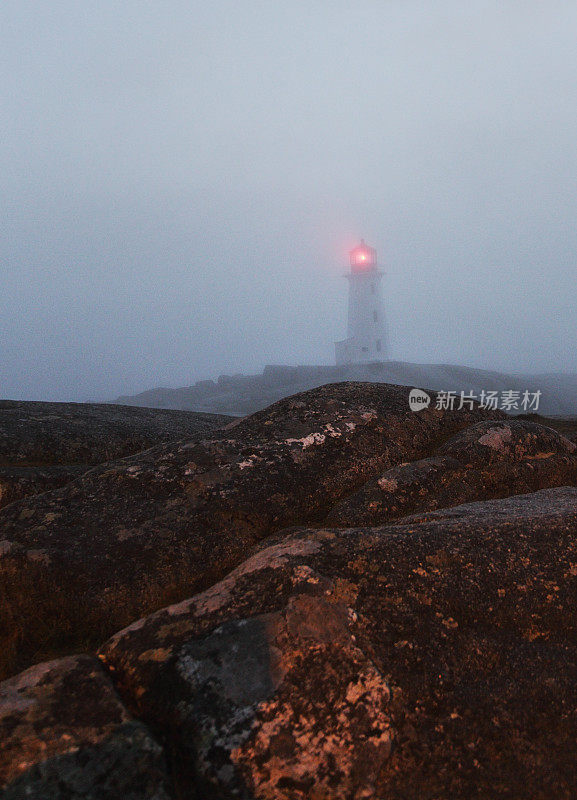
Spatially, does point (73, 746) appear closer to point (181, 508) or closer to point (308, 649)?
point (308, 649)

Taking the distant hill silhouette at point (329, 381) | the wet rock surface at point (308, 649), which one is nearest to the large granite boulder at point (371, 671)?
the wet rock surface at point (308, 649)

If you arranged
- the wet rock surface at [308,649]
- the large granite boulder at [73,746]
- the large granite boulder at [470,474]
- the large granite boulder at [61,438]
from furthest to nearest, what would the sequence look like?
the large granite boulder at [61,438] → the large granite boulder at [470,474] → the wet rock surface at [308,649] → the large granite boulder at [73,746]

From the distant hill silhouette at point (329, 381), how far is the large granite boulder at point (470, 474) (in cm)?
8897

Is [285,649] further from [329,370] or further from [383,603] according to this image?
[329,370]

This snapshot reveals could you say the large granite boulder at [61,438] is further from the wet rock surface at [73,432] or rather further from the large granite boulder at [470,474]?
the large granite boulder at [470,474]

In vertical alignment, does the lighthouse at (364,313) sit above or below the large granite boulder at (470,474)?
above

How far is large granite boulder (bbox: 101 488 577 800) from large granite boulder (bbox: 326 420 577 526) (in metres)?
3.08

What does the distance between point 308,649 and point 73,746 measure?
1.86 metres

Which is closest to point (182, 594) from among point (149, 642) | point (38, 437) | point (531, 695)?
point (149, 642)

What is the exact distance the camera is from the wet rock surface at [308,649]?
321 centimetres

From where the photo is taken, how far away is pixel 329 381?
11519 cm

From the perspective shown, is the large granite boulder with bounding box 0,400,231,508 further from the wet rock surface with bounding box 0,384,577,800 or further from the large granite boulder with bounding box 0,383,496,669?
the wet rock surface with bounding box 0,384,577,800

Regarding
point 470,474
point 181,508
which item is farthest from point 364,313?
point 181,508

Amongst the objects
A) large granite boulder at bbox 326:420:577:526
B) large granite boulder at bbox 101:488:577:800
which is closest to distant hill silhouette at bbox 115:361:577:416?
large granite boulder at bbox 326:420:577:526
